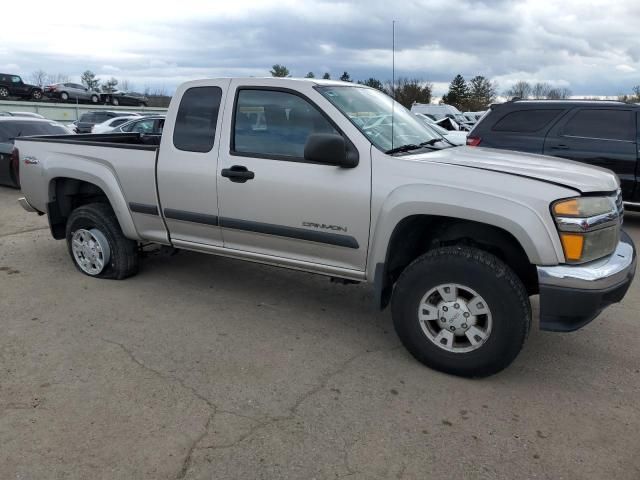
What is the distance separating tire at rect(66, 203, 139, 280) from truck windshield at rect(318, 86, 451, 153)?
2.49 metres

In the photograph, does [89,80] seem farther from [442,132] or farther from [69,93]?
[442,132]

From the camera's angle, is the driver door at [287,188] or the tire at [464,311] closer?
the tire at [464,311]

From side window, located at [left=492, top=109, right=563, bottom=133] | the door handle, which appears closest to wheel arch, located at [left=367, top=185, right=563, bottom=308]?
the door handle

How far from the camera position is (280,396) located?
3.26m

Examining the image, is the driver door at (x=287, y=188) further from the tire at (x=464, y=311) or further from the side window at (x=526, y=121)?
the side window at (x=526, y=121)

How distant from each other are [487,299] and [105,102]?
138 feet

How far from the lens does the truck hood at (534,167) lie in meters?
3.28

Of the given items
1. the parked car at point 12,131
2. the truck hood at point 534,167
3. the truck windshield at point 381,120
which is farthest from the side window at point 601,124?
the parked car at point 12,131

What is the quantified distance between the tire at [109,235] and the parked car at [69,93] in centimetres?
3723

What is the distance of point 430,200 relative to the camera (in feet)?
11.1

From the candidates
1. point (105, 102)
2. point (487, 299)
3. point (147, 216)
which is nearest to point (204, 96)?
point (147, 216)


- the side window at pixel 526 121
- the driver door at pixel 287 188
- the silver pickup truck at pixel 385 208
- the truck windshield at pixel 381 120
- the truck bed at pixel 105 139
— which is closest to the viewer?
the silver pickup truck at pixel 385 208

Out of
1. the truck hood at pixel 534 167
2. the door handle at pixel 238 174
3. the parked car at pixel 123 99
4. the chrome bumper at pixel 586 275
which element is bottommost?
the chrome bumper at pixel 586 275

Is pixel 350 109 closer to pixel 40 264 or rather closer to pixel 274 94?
pixel 274 94
